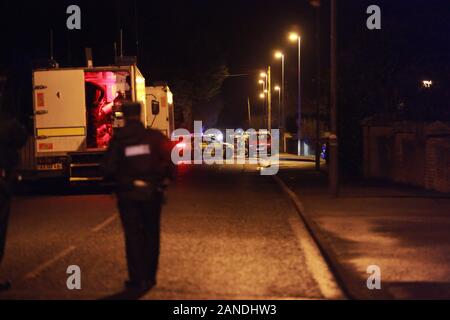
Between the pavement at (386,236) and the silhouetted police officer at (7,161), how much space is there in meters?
3.85

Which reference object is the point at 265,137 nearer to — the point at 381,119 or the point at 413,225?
the point at 381,119

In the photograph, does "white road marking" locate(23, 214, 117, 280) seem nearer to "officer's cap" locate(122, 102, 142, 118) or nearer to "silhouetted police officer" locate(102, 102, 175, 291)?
"silhouetted police officer" locate(102, 102, 175, 291)

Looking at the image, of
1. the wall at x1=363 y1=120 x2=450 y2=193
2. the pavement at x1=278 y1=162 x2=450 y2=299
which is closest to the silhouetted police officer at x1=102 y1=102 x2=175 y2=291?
the pavement at x1=278 y1=162 x2=450 y2=299

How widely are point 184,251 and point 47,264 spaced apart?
77.8 inches

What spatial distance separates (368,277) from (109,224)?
6.08 metres

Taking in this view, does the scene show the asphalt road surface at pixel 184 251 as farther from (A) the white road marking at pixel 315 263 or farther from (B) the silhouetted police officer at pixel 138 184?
(B) the silhouetted police officer at pixel 138 184

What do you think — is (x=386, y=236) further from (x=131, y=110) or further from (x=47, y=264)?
(x=131, y=110)

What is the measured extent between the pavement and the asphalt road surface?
0.98 ft

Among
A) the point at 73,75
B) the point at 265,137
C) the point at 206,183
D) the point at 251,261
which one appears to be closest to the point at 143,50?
the point at 265,137

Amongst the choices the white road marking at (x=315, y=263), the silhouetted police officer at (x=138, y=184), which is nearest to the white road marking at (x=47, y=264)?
the silhouetted police officer at (x=138, y=184)

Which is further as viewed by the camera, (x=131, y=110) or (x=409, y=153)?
(x=409, y=153)

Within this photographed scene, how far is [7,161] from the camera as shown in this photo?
8078 millimetres

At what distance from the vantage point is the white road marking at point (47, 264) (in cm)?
864

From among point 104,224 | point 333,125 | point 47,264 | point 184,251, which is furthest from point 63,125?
point 47,264
